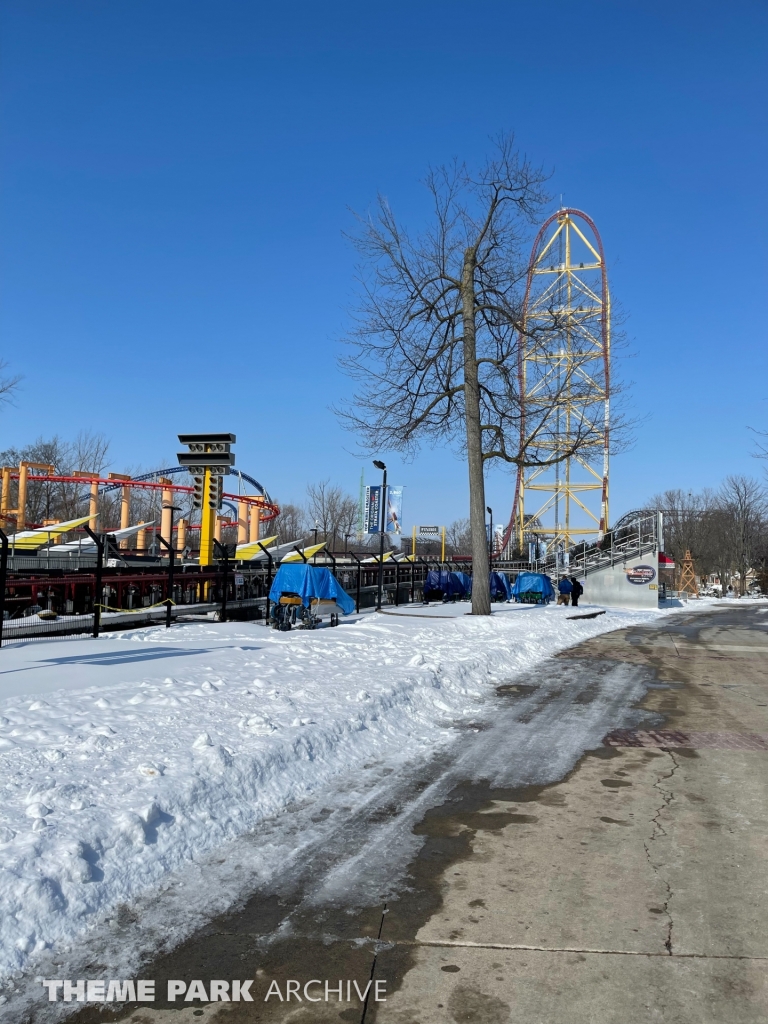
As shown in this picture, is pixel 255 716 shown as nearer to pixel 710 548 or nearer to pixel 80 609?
pixel 80 609

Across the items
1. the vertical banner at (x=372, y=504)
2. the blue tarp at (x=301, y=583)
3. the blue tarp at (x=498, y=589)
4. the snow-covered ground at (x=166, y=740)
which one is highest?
the vertical banner at (x=372, y=504)

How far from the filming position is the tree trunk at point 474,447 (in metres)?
22.6

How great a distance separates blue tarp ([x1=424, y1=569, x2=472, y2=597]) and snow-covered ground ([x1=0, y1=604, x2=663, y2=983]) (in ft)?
53.6

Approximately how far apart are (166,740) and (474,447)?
17.8m

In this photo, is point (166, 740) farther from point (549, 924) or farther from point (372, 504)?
point (372, 504)

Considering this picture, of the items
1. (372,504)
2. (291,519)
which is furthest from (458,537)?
(372,504)

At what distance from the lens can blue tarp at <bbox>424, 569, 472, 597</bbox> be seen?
1195 inches

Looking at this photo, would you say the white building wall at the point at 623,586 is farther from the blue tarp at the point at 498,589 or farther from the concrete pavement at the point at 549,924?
the concrete pavement at the point at 549,924

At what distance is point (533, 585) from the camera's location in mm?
34125

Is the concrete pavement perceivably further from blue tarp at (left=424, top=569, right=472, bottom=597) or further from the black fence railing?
blue tarp at (left=424, top=569, right=472, bottom=597)

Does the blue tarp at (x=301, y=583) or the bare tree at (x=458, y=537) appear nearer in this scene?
the blue tarp at (x=301, y=583)

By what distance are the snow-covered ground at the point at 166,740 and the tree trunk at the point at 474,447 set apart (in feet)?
28.4

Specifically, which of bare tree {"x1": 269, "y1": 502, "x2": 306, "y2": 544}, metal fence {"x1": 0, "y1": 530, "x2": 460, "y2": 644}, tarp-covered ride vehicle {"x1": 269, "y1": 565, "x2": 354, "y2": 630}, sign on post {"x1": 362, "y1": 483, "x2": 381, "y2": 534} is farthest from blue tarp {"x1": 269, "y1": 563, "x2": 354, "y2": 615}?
bare tree {"x1": 269, "y1": 502, "x2": 306, "y2": 544}

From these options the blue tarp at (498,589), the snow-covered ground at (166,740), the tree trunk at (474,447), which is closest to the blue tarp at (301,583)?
the snow-covered ground at (166,740)
